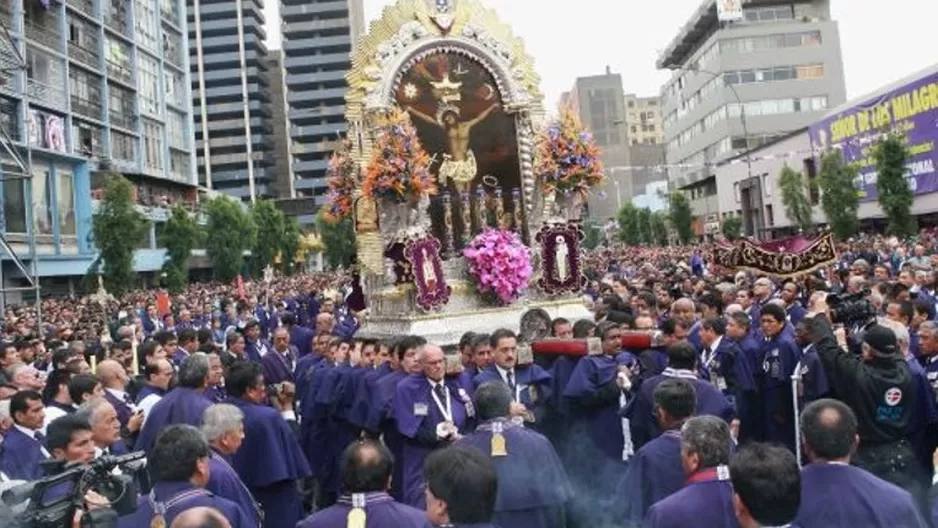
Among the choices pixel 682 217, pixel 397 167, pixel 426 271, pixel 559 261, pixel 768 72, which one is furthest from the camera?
→ pixel 682 217

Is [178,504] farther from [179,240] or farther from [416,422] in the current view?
[179,240]

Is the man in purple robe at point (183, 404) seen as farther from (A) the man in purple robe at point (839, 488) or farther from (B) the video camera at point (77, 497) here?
(A) the man in purple robe at point (839, 488)

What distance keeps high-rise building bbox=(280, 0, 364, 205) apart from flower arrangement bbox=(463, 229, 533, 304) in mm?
102448

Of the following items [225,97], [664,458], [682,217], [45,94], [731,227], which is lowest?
[664,458]

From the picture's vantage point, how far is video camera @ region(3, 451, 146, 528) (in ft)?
13.1

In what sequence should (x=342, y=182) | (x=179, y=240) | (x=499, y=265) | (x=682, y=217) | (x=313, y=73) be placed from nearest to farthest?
(x=499, y=265) < (x=342, y=182) < (x=179, y=240) < (x=682, y=217) < (x=313, y=73)

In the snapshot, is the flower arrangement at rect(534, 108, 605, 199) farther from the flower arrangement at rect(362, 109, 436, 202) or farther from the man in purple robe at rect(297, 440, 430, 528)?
the man in purple robe at rect(297, 440, 430, 528)

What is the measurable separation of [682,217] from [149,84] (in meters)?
37.7

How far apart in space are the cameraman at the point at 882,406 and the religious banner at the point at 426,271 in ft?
30.7

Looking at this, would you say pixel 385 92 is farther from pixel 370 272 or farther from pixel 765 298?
pixel 765 298

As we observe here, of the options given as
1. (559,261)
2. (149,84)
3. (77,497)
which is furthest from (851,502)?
(149,84)

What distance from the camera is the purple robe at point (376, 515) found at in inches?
171

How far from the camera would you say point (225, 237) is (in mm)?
54906

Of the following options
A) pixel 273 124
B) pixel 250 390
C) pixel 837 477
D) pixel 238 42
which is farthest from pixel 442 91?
pixel 273 124
